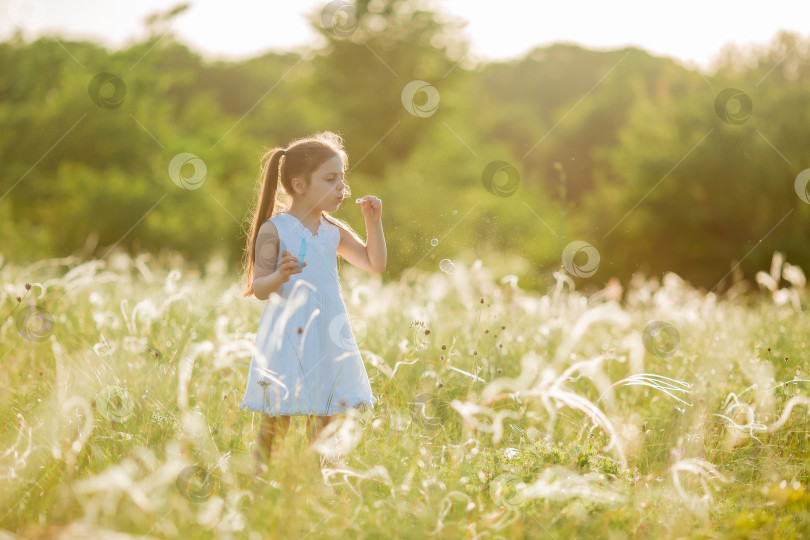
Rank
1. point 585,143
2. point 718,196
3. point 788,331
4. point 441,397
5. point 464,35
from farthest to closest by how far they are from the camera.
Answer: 1. point 585,143
2. point 464,35
3. point 718,196
4. point 788,331
5. point 441,397

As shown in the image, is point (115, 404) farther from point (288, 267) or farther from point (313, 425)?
point (288, 267)

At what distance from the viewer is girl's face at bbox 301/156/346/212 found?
370cm

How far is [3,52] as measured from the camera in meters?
17.3

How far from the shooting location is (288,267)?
3.36 metres

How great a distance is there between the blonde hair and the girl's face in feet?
0.12

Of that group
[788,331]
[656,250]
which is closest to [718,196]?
[656,250]

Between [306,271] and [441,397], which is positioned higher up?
[306,271]

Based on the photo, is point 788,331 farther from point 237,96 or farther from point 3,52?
point 237,96

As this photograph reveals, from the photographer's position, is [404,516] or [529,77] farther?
[529,77]

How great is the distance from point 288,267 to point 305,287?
22cm

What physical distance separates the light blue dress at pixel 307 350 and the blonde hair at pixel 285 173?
0.24 metres

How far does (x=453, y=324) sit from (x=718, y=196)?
65.9 ft

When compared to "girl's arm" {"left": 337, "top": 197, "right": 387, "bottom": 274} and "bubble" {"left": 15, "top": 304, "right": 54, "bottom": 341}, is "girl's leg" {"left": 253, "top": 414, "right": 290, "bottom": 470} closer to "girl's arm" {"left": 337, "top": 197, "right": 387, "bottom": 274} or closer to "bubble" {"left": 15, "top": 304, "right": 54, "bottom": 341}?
"girl's arm" {"left": 337, "top": 197, "right": 387, "bottom": 274}

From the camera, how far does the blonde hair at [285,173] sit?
3.75 meters
